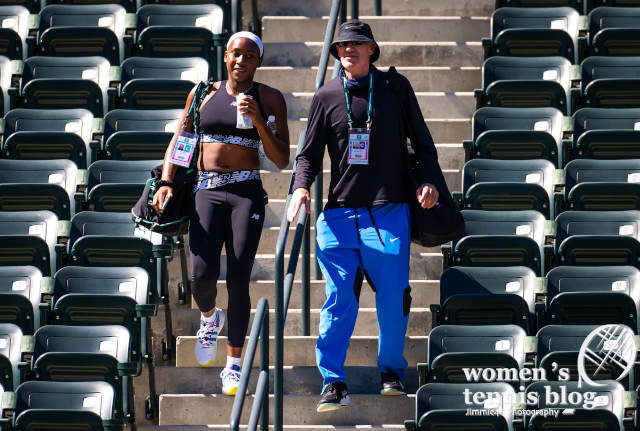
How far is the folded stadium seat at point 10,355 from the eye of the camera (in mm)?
6566

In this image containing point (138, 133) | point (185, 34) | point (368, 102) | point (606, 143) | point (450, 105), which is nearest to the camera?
point (368, 102)

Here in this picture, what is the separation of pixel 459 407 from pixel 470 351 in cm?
41

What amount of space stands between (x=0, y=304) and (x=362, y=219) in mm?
2073

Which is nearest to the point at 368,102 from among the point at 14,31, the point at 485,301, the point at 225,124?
the point at 225,124

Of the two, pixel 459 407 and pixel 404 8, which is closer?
pixel 459 407

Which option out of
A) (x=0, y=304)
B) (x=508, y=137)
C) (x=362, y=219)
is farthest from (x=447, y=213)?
(x=0, y=304)

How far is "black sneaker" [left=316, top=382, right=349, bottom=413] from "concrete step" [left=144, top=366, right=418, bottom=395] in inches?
16.6

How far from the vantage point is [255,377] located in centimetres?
662

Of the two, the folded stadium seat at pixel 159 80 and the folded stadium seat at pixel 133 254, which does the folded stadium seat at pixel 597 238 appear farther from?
the folded stadium seat at pixel 159 80

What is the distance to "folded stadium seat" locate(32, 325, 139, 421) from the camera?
21.2 ft

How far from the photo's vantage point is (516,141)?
781 centimetres

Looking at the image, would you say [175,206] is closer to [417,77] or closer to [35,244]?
[35,244]

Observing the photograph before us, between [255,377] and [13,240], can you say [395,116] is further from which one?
[13,240]

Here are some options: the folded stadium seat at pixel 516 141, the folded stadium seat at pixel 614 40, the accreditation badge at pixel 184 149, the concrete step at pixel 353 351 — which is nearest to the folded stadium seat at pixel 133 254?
the concrete step at pixel 353 351
